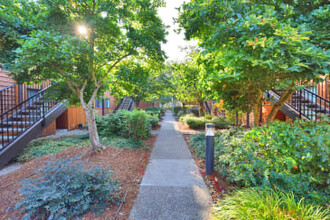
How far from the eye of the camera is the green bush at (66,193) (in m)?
1.95

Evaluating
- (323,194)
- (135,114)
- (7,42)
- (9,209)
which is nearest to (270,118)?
(323,194)

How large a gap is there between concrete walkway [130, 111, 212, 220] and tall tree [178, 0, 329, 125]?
1943mm

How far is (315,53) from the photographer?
1763 millimetres

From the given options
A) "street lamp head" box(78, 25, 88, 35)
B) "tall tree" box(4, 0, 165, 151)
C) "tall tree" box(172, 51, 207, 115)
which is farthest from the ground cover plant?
"street lamp head" box(78, 25, 88, 35)

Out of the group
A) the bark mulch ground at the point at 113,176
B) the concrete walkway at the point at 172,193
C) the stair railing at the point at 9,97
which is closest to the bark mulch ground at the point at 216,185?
the concrete walkway at the point at 172,193

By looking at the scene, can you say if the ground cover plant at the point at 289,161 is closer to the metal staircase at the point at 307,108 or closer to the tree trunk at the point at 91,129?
the metal staircase at the point at 307,108

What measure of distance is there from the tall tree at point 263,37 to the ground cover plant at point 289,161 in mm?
791

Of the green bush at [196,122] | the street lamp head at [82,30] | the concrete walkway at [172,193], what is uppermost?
the street lamp head at [82,30]

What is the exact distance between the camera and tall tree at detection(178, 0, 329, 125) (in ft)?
5.85

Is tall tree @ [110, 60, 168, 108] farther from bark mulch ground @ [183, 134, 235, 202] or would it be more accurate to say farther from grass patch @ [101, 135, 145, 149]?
bark mulch ground @ [183, 134, 235, 202]

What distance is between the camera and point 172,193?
2623mm

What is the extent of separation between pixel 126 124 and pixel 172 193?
3672mm

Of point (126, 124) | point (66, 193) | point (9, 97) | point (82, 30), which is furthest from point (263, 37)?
point (9, 97)

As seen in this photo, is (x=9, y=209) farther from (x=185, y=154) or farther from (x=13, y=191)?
(x=185, y=154)
